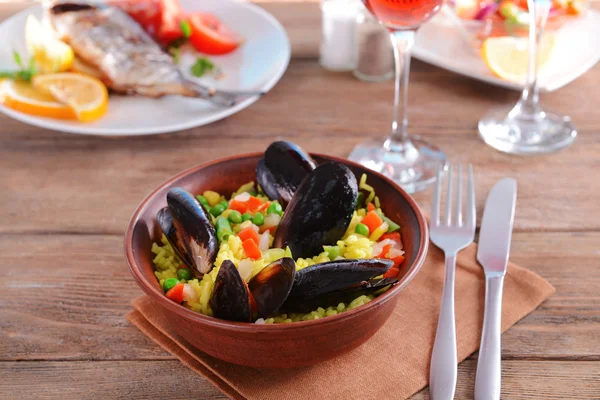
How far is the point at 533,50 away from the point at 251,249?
1201mm

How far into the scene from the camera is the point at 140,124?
2023 millimetres

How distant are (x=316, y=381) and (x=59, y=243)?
75 cm

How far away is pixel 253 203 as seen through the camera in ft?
4.40

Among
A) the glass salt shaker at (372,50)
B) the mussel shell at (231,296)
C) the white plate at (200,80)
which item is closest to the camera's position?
the mussel shell at (231,296)

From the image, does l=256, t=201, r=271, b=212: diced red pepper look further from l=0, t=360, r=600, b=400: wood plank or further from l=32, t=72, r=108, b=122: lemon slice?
l=32, t=72, r=108, b=122: lemon slice

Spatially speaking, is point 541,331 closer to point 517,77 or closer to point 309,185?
point 309,185

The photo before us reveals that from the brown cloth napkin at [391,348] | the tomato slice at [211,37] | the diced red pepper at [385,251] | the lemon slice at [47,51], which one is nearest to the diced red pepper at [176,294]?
the brown cloth napkin at [391,348]

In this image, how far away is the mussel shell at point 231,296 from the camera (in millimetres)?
1013

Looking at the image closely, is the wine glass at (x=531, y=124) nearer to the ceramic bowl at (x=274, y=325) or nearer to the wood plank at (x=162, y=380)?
the ceramic bowl at (x=274, y=325)

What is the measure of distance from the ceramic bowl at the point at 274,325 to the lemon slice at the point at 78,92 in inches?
32.3

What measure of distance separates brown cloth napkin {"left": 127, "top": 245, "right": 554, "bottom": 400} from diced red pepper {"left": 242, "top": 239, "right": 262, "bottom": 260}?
0.19 metres

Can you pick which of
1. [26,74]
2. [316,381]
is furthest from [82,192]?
[316,381]

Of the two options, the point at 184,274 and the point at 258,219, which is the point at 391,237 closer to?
the point at 258,219

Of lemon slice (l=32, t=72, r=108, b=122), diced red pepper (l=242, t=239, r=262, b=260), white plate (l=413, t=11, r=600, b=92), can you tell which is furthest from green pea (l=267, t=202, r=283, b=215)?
white plate (l=413, t=11, r=600, b=92)
